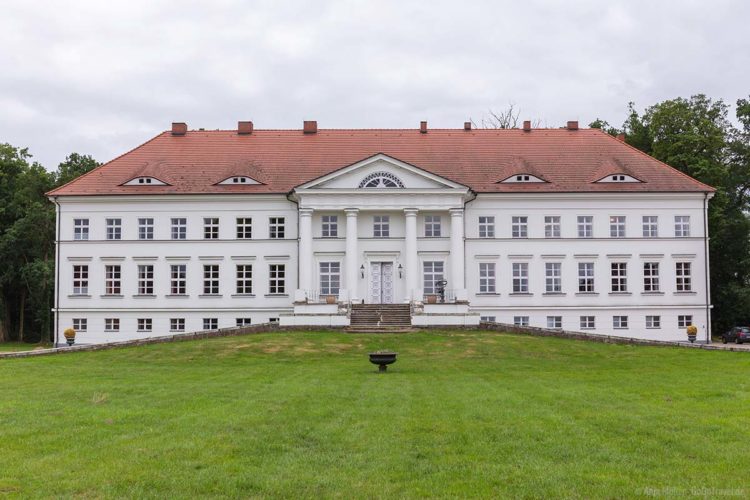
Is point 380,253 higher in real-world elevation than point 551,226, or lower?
lower

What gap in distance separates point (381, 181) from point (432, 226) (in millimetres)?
3983

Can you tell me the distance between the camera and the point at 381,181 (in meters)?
40.4

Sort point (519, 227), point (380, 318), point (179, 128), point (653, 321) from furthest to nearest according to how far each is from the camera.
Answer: point (179, 128)
point (519, 227)
point (653, 321)
point (380, 318)

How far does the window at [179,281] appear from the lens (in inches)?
1661

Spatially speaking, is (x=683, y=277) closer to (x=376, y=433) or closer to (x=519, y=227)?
(x=519, y=227)

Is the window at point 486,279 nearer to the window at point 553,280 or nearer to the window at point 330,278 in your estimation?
the window at point 553,280

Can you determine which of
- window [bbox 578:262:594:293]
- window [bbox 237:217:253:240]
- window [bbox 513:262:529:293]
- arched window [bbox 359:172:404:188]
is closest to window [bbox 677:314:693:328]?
window [bbox 578:262:594:293]

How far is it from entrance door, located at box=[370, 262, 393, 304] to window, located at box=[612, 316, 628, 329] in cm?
1245

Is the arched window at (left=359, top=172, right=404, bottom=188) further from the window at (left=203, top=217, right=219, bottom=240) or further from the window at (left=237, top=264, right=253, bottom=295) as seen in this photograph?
the window at (left=203, top=217, right=219, bottom=240)

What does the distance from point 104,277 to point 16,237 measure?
13.6 meters

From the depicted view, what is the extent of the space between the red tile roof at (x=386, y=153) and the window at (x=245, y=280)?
14.5 feet

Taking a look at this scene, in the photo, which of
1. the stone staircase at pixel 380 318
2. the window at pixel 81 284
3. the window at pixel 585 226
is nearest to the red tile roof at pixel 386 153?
the window at pixel 585 226

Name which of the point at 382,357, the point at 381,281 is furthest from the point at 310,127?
the point at 382,357

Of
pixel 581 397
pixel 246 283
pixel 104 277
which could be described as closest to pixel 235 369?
pixel 581 397
